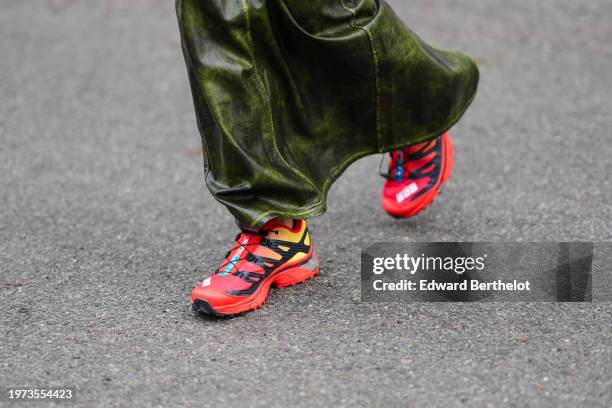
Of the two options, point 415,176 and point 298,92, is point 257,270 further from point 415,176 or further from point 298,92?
point 415,176

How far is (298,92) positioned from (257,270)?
0.55 meters

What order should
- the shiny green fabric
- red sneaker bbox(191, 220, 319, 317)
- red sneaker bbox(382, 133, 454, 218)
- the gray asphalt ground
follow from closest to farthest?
the gray asphalt ground < the shiny green fabric < red sneaker bbox(191, 220, 319, 317) < red sneaker bbox(382, 133, 454, 218)

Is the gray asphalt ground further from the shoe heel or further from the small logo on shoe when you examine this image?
the small logo on shoe

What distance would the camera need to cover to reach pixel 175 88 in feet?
16.9

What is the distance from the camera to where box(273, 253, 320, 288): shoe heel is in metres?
2.71

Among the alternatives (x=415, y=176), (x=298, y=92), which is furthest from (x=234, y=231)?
(x=298, y=92)

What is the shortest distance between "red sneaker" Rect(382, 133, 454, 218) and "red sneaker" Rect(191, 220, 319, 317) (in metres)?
0.49

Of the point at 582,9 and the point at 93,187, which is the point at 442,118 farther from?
the point at 582,9

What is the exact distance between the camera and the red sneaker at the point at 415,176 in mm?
3119

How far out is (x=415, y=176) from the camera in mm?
3125

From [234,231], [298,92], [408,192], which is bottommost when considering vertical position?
[234,231]

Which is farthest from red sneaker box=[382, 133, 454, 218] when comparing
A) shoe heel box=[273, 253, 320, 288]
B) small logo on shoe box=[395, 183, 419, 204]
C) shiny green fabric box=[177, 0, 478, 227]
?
shoe heel box=[273, 253, 320, 288]

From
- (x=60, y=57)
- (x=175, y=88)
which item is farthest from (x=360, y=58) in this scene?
(x=60, y=57)

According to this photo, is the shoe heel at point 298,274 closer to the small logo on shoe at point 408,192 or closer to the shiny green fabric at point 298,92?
the shiny green fabric at point 298,92
